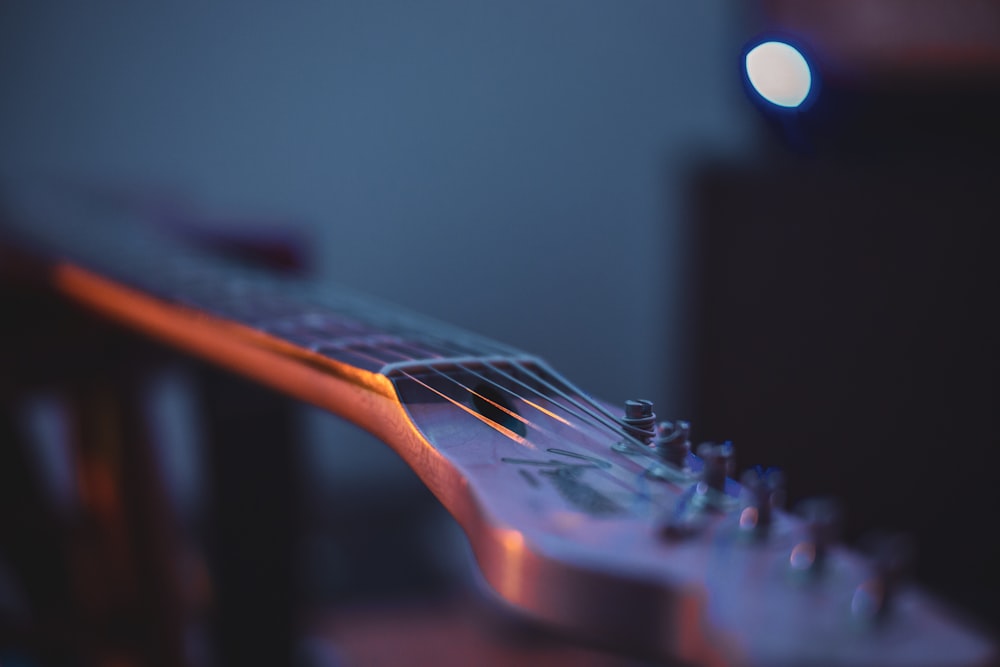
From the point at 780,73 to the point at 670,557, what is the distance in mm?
731

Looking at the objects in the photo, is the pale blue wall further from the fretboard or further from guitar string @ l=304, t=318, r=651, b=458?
guitar string @ l=304, t=318, r=651, b=458

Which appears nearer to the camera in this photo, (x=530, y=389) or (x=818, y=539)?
(x=818, y=539)

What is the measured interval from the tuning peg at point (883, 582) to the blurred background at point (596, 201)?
143 cm

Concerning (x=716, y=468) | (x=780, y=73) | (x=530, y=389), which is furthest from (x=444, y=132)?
(x=716, y=468)

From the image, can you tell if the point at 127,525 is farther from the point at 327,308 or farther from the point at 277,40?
the point at 277,40

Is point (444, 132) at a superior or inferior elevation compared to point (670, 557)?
superior

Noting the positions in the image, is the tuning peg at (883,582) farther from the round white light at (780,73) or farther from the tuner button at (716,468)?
the round white light at (780,73)

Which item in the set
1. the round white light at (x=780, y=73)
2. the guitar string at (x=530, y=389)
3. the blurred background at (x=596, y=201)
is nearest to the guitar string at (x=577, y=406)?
the guitar string at (x=530, y=389)

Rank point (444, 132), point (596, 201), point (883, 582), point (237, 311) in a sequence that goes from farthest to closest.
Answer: point (596, 201) < point (444, 132) < point (237, 311) < point (883, 582)

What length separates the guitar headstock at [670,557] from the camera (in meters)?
0.25

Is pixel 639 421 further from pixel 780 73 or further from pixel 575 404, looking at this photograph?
pixel 780 73

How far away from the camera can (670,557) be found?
28 cm

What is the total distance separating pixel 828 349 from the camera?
177 centimetres

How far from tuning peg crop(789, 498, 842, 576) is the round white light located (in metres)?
0.68
